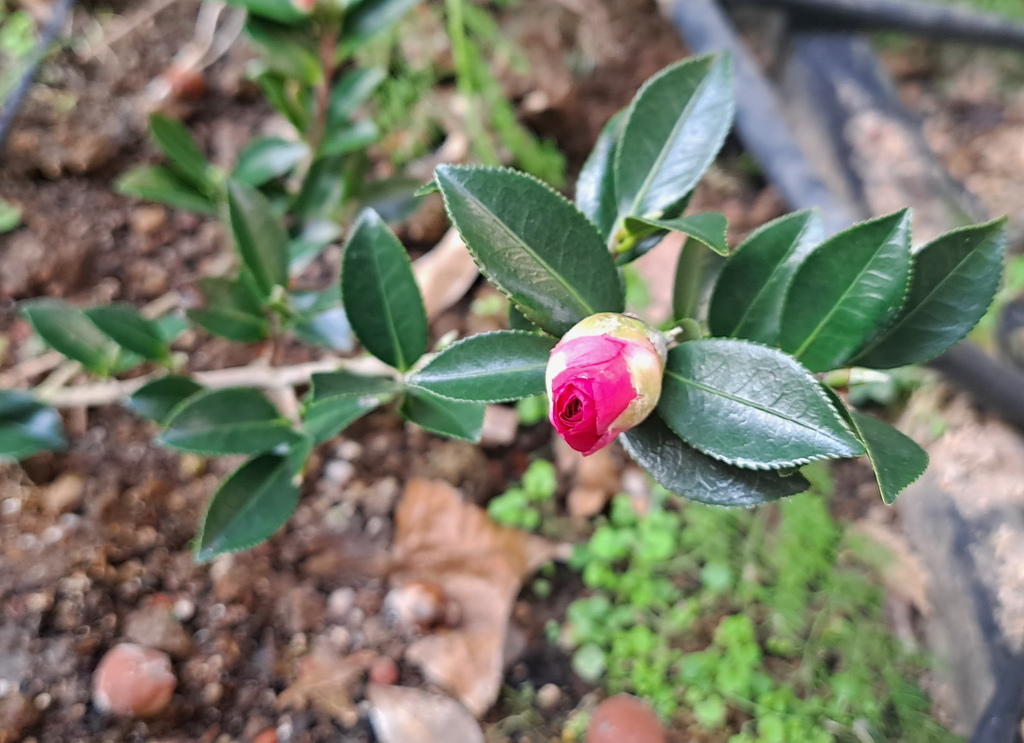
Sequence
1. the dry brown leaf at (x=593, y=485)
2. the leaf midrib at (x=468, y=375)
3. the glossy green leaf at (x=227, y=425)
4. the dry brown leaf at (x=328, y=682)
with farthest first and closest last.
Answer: the dry brown leaf at (x=593, y=485), the dry brown leaf at (x=328, y=682), the glossy green leaf at (x=227, y=425), the leaf midrib at (x=468, y=375)

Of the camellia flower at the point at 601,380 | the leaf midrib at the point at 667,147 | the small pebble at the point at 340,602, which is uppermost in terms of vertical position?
the leaf midrib at the point at 667,147

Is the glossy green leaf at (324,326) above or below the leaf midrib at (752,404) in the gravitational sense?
below

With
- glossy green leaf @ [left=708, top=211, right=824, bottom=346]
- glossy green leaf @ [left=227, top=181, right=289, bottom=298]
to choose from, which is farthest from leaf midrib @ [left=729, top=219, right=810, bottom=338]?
glossy green leaf @ [left=227, top=181, right=289, bottom=298]

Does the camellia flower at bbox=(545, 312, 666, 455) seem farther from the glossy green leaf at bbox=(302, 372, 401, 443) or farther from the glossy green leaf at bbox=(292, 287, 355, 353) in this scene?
the glossy green leaf at bbox=(292, 287, 355, 353)

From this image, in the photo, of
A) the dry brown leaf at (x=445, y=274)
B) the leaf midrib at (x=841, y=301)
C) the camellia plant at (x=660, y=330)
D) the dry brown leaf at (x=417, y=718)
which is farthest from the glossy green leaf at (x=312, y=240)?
the leaf midrib at (x=841, y=301)

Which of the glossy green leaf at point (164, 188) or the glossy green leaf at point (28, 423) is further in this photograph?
the glossy green leaf at point (164, 188)

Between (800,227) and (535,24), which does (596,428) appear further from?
(535,24)

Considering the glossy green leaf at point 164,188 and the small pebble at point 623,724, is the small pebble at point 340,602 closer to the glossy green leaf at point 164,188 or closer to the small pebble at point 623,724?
the small pebble at point 623,724

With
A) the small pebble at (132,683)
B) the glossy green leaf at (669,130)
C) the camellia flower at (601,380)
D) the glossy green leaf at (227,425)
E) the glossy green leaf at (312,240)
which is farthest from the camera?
the glossy green leaf at (312,240)

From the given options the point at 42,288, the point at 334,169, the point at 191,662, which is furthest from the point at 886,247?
the point at 42,288
